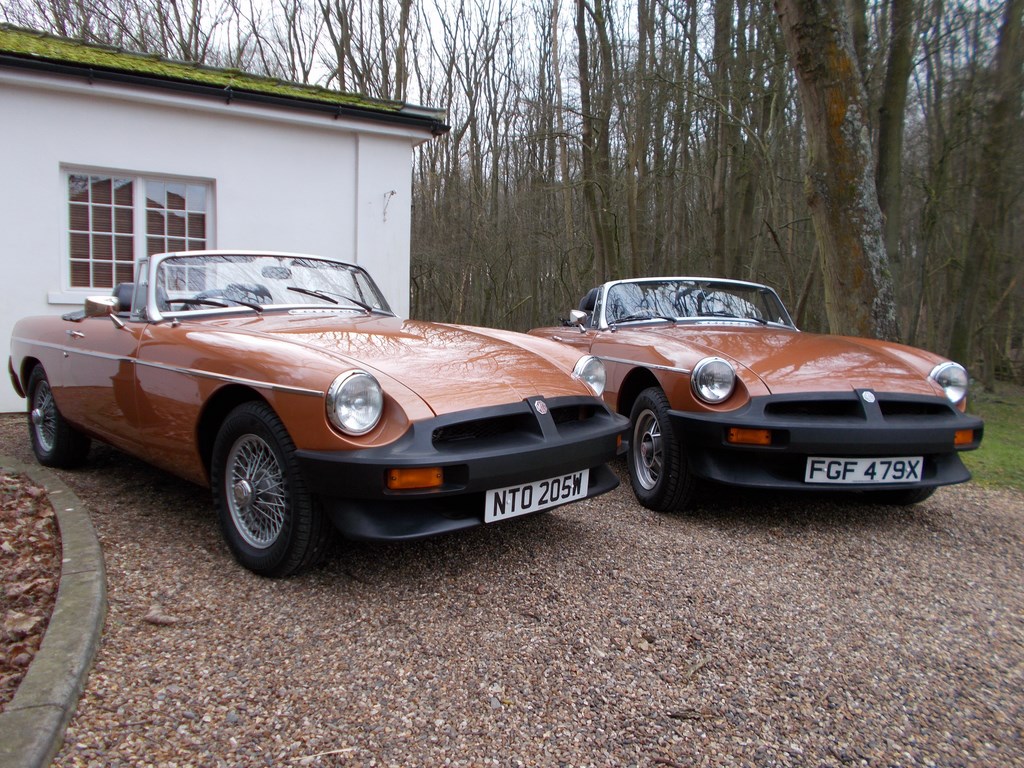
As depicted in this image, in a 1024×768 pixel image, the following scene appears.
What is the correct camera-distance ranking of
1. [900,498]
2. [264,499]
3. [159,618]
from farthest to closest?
[900,498] → [264,499] → [159,618]

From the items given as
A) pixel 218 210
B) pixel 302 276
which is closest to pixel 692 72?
pixel 218 210

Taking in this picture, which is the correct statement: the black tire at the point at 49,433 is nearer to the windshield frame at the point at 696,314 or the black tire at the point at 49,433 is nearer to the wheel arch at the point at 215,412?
the wheel arch at the point at 215,412

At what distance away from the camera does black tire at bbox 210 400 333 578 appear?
2647mm

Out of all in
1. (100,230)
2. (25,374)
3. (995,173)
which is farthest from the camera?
(995,173)

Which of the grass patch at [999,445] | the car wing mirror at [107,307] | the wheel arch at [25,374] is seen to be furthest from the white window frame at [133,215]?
the grass patch at [999,445]

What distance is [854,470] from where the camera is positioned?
357cm

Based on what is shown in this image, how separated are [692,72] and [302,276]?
12.1m

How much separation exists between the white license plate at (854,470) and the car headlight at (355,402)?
222 cm

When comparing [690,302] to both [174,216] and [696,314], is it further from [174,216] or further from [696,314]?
[174,216]

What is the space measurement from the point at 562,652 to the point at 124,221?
7019 mm

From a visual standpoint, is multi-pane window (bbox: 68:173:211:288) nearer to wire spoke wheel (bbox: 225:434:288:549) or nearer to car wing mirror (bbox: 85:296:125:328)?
car wing mirror (bbox: 85:296:125:328)

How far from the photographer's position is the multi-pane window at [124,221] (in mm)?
7172

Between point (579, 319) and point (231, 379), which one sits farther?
point (579, 319)

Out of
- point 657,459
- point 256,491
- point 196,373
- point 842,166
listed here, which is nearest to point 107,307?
point 196,373
